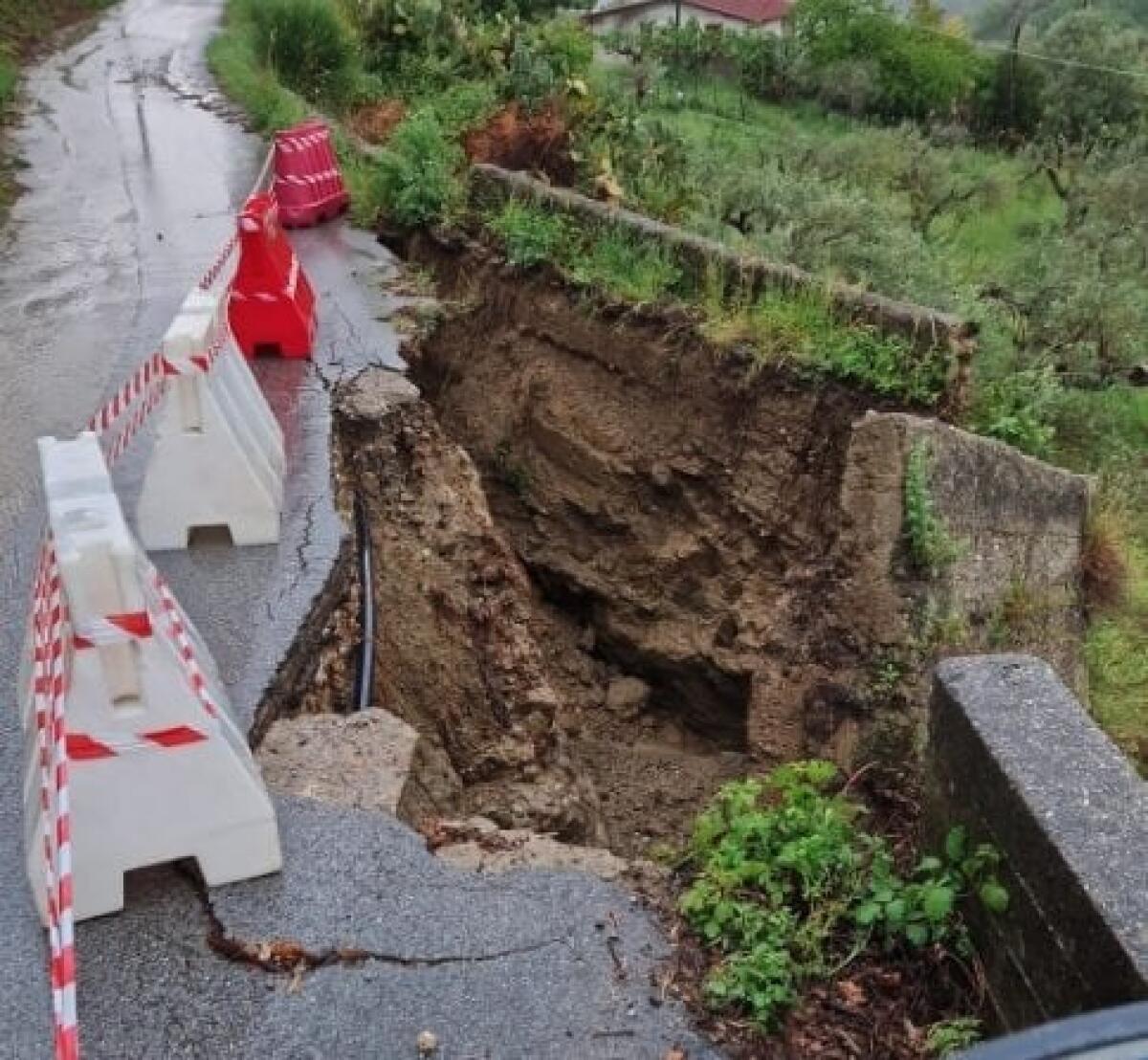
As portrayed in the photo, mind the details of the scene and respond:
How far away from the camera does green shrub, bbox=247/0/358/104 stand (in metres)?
14.7

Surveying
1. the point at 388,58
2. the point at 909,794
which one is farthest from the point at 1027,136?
the point at 909,794

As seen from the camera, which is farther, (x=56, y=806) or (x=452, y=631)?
(x=452, y=631)

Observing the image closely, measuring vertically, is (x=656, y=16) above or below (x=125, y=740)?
below

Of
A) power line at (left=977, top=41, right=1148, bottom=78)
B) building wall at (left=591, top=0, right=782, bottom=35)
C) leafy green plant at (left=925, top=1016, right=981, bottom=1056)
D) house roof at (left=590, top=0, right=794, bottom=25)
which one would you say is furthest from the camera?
house roof at (left=590, top=0, right=794, bottom=25)

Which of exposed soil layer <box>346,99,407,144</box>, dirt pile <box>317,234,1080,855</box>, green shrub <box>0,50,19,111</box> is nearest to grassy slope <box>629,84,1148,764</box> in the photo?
dirt pile <box>317,234,1080,855</box>

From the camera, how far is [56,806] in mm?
3053

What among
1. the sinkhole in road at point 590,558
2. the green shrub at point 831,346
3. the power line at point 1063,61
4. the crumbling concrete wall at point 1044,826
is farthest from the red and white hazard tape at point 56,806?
the power line at point 1063,61

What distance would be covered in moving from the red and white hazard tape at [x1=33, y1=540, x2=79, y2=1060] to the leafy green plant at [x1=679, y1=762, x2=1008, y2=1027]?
5.13 ft

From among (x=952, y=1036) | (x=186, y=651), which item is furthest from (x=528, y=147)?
(x=952, y=1036)

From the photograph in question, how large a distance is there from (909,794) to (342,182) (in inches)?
297

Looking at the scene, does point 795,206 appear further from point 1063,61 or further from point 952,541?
point 1063,61

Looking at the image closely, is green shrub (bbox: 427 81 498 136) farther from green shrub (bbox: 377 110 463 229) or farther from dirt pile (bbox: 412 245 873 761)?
dirt pile (bbox: 412 245 873 761)

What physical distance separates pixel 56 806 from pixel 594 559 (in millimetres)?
5299

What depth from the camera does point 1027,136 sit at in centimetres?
3647
